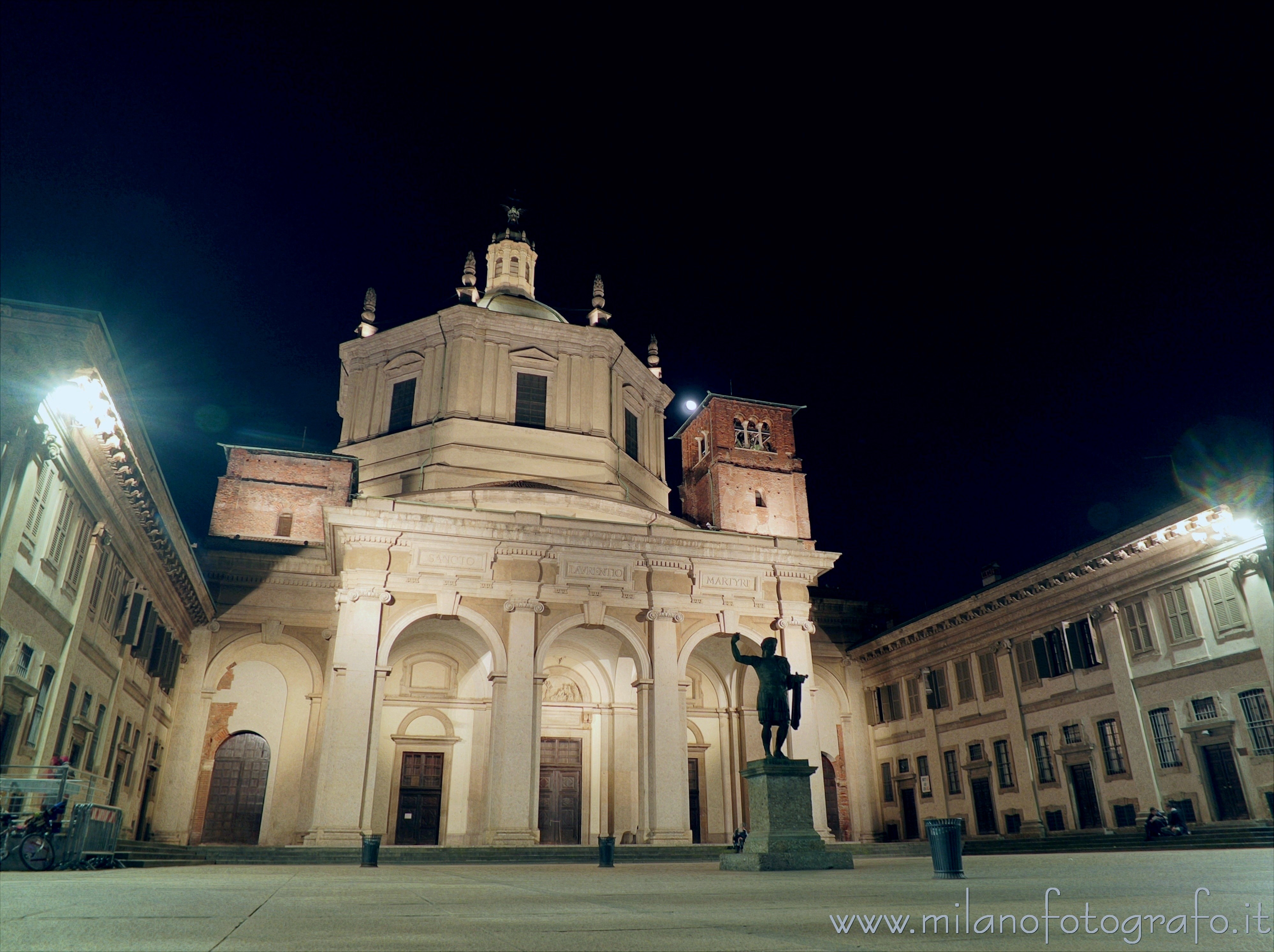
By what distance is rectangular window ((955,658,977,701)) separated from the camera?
107ft

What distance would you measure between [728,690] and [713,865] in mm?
14254

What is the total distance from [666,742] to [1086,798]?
13.4m

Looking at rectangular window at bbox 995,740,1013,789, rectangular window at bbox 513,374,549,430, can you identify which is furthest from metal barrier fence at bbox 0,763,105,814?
rectangular window at bbox 995,740,1013,789

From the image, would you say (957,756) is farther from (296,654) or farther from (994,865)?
(296,654)

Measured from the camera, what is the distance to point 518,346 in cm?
3472

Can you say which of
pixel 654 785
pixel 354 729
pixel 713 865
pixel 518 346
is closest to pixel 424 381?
pixel 518 346

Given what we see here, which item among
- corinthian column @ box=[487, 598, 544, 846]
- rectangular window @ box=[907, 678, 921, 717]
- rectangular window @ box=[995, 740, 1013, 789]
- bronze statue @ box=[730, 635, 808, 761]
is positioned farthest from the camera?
rectangular window @ box=[907, 678, 921, 717]

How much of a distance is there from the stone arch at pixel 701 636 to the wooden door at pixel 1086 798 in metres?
10.4

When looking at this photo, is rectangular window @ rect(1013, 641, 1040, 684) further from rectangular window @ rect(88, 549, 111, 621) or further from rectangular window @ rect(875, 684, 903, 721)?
rectangular window @ rect(88, 549, 111, 621)

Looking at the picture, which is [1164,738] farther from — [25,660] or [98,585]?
[98,585]

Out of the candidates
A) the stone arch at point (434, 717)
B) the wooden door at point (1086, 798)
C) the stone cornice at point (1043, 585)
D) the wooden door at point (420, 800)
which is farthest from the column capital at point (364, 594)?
the wooden door at point (1086, 798)

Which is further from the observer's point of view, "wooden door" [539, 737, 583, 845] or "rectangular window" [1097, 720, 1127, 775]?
"wooden door" [539, 737, 583, 845]

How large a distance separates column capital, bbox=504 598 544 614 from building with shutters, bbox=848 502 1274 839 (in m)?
16.8

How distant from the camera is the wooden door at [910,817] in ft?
113
